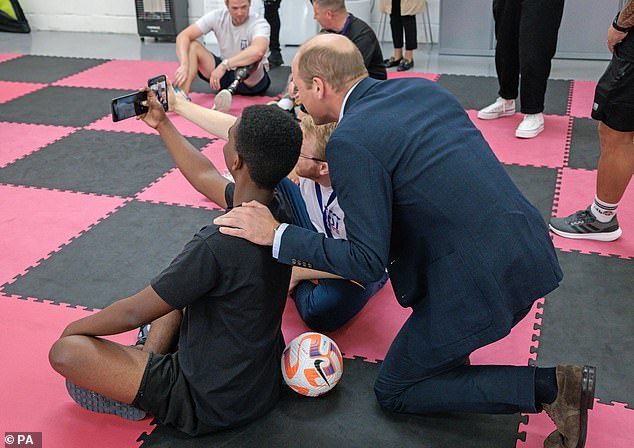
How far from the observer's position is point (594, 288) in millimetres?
3438

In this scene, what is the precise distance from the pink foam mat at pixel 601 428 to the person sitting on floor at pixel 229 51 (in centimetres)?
433

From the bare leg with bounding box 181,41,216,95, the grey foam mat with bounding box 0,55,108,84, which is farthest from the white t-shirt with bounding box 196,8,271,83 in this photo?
the grey foam mat with bounding box 0,55,108,84

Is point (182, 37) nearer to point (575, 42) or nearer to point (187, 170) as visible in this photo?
point (187, 170)

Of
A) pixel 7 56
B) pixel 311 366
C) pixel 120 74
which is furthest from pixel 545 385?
pixel 7 56

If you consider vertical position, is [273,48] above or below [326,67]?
below

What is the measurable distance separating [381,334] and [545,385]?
0.89m

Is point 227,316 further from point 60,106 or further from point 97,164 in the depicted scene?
point 60,106

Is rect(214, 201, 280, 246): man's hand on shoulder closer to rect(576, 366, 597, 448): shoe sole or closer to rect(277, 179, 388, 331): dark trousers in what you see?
rect(277, 179, 388, 331): dark trousers

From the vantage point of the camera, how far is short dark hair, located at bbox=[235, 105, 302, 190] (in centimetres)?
221

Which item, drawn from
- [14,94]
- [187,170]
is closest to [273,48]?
[14,94]

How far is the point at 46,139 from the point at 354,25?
98.6 inches

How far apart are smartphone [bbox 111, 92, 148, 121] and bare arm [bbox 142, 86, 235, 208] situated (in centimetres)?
4

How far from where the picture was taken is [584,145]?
205 inches

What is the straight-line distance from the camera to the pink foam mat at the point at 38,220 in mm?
3729
